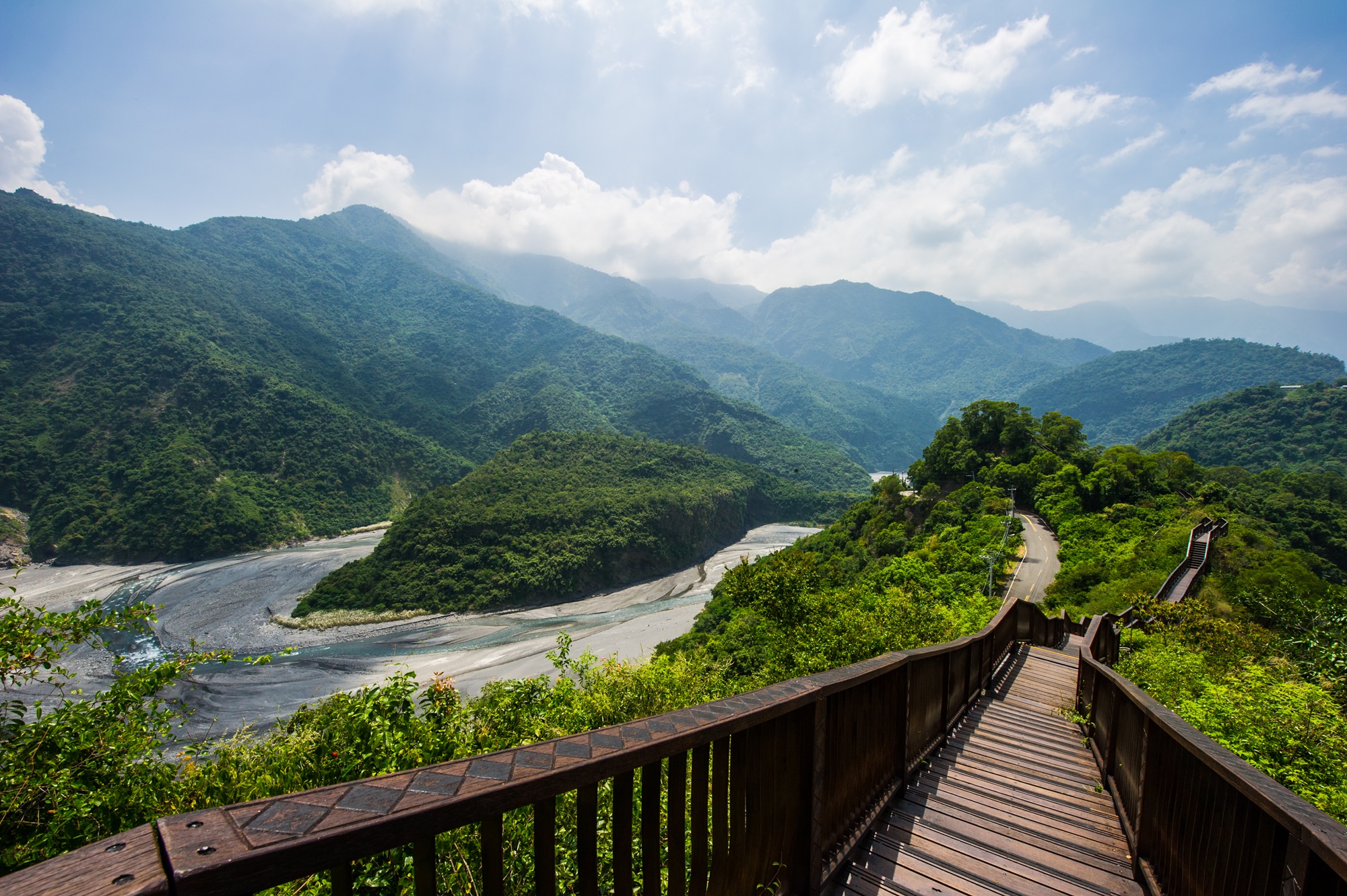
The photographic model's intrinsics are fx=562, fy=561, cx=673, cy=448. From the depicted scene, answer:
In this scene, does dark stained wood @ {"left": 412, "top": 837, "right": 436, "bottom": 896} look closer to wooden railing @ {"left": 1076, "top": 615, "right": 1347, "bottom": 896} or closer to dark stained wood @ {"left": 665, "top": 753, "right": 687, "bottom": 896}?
dark stained wood @ {"left": 665, "top": 753, "right": 687, "bottom": 896}

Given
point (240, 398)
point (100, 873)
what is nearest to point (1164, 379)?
point (100, 873)

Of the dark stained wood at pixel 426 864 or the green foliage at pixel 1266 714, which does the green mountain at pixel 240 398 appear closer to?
the dark stained wood at pixel 426 864

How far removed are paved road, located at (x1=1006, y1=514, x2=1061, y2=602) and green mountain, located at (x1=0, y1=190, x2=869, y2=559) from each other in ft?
240

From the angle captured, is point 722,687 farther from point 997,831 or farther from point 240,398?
point 240,398

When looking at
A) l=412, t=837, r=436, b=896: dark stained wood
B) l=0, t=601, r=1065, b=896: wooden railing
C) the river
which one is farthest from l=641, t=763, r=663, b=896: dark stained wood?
the river

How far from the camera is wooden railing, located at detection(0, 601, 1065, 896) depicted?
0.87m

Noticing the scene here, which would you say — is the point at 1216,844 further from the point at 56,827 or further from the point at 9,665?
the point at 9,665

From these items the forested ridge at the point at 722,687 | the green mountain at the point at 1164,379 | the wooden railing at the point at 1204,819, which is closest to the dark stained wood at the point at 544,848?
the forested ridge at the point at 722,687

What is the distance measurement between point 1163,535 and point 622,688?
3194cm

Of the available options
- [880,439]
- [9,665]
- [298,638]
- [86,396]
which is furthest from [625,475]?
[880,439]

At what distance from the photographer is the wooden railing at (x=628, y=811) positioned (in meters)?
0.87

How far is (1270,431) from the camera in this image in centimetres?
7875

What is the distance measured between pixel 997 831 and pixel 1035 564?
3576cm

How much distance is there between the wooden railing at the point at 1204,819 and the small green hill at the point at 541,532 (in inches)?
1971
